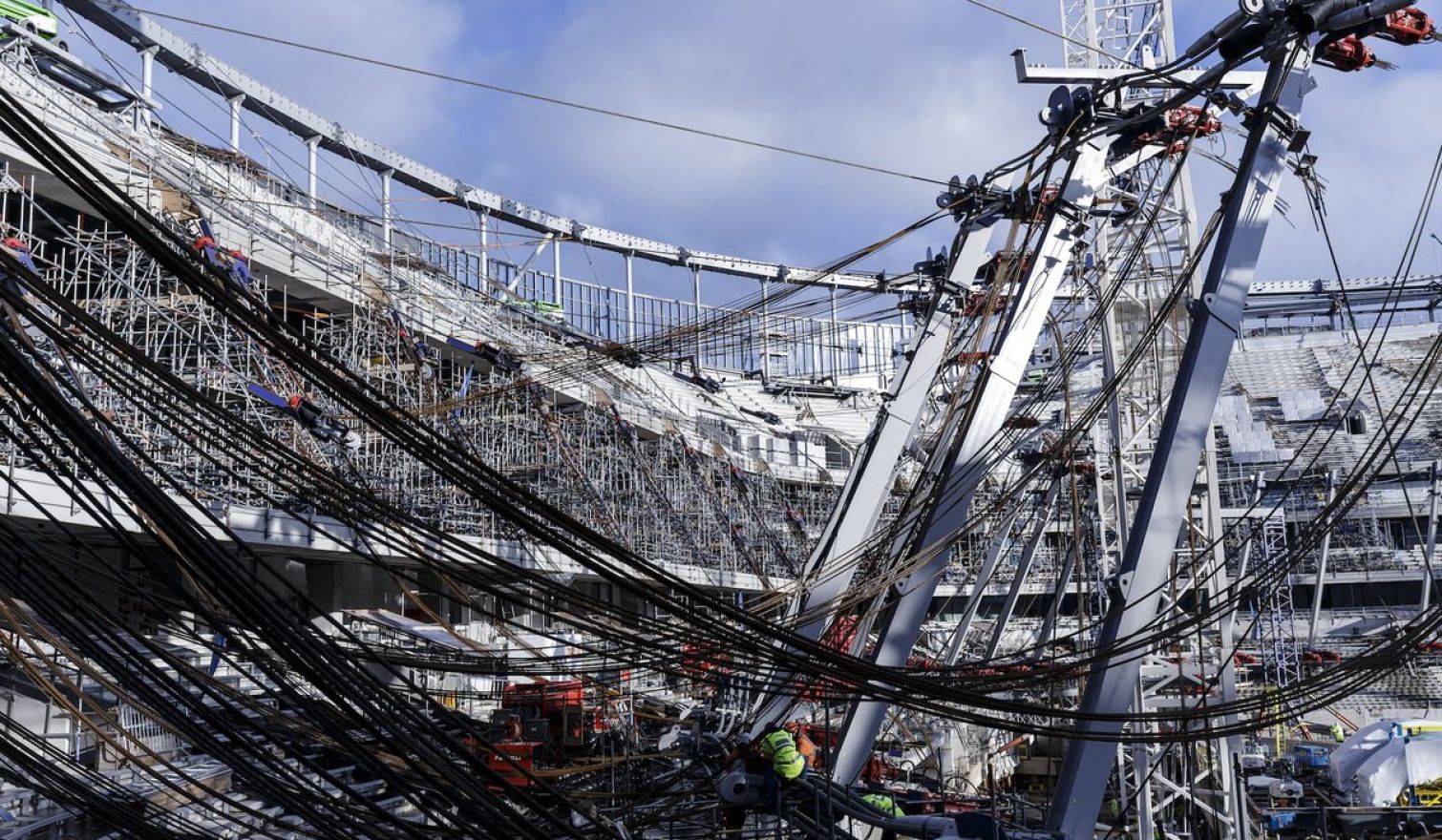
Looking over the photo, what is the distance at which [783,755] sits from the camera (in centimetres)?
803

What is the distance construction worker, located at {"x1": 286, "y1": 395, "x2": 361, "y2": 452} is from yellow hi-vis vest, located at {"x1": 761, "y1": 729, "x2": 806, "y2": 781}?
31.1 ft

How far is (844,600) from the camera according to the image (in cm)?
Result: 1119

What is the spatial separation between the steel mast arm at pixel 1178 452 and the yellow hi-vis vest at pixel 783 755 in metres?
1.84

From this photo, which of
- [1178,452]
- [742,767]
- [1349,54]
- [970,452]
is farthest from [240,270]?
[1349,54]

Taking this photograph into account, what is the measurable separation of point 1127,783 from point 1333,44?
9.55m

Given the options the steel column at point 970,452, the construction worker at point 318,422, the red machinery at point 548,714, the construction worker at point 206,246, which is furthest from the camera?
the red machinery at point 548,714

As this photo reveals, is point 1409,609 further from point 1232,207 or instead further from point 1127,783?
point 1232,207

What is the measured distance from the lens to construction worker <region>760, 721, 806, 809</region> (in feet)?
26.2

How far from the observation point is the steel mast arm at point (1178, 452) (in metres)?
8.66

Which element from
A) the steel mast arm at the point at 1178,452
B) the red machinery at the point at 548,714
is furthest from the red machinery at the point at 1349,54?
the red machinery at the point at 548,714

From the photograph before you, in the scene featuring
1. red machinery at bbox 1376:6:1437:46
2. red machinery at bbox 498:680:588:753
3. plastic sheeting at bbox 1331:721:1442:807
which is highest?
red machinery at bbox 1376:6:1437:46

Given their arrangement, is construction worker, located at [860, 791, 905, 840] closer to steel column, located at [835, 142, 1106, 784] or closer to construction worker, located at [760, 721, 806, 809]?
construction worker, located at [760, 721, 806, 809]

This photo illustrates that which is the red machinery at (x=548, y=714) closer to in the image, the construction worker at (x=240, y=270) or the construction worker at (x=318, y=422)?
the construction worker at (x=318, y=422)

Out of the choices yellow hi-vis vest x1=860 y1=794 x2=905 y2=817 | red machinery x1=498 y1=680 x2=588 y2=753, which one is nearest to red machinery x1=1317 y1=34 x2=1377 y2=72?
yellow hi-vis vest x1=860 y1=794 x2=905 y2=817
